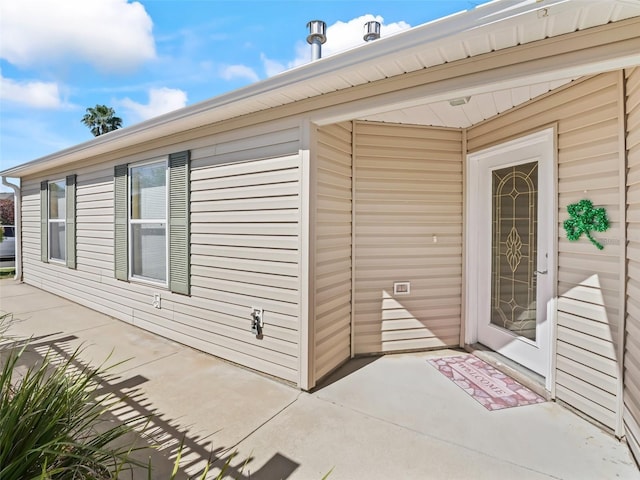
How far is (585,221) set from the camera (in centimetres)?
227

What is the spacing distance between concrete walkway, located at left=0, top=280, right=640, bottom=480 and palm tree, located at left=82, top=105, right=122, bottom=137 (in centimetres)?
1926

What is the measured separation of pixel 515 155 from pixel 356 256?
1747 millimetres

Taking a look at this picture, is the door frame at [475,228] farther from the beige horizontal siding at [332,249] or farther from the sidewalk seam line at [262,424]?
the sidewalk seam line at [262,424]


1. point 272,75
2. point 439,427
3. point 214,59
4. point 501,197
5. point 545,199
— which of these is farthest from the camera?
point 214,59

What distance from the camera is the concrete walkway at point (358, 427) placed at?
188 cm

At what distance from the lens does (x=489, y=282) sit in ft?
11.3

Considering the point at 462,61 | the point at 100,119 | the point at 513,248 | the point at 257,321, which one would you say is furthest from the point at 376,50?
the point at 100,119

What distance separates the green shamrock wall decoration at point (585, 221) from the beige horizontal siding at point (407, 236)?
4.01 feet

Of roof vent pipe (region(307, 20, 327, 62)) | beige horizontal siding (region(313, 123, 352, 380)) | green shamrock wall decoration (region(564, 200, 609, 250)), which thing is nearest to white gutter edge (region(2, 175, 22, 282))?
roof vent pipe (region(307, 20, 327, 62))

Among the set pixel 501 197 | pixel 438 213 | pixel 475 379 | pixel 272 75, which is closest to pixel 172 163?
pixel 272 75

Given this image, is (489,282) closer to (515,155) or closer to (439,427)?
(515,155)

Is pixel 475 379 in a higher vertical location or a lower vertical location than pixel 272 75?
lower

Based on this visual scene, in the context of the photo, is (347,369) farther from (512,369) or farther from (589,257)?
(589,257)

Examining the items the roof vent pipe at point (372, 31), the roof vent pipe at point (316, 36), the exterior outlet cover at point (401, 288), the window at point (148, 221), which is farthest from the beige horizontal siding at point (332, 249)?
the window at point (148, 221)
